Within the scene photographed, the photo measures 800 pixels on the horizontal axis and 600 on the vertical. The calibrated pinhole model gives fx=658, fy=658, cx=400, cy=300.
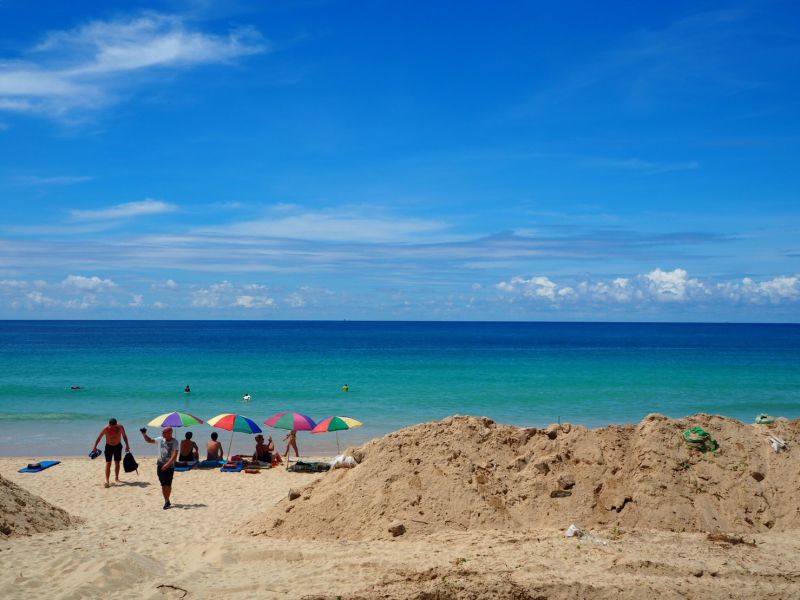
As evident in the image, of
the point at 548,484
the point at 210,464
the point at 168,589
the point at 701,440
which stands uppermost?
the point at 701,440

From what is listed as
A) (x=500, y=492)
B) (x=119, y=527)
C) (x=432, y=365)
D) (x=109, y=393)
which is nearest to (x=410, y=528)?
(x=500, y=492)

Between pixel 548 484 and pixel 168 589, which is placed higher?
pixel 548 484

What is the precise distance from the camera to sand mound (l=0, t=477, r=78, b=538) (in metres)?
9.88

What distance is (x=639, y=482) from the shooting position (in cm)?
1110

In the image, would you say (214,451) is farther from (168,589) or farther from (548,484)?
(548,484)

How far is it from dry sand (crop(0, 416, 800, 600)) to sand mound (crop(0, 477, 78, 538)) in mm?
145

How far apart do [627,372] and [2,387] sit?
4495 cm

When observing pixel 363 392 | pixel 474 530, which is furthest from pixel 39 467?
pixel 363 392

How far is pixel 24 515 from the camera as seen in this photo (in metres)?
10.3

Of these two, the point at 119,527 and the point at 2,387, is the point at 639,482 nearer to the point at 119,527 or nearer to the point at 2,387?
the point at 119,527

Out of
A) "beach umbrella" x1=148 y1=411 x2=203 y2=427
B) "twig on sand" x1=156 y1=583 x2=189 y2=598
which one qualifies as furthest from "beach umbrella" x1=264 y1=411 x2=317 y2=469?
"twig on sand" x1=156 y1=583 x2=189 y2=598

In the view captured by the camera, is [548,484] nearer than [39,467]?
Yes

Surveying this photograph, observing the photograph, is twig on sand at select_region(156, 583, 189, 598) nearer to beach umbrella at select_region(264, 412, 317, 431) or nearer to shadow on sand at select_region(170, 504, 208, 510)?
shadow on sand at select_region(170, 504, 208, 510)

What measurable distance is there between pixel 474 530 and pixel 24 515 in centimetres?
706
